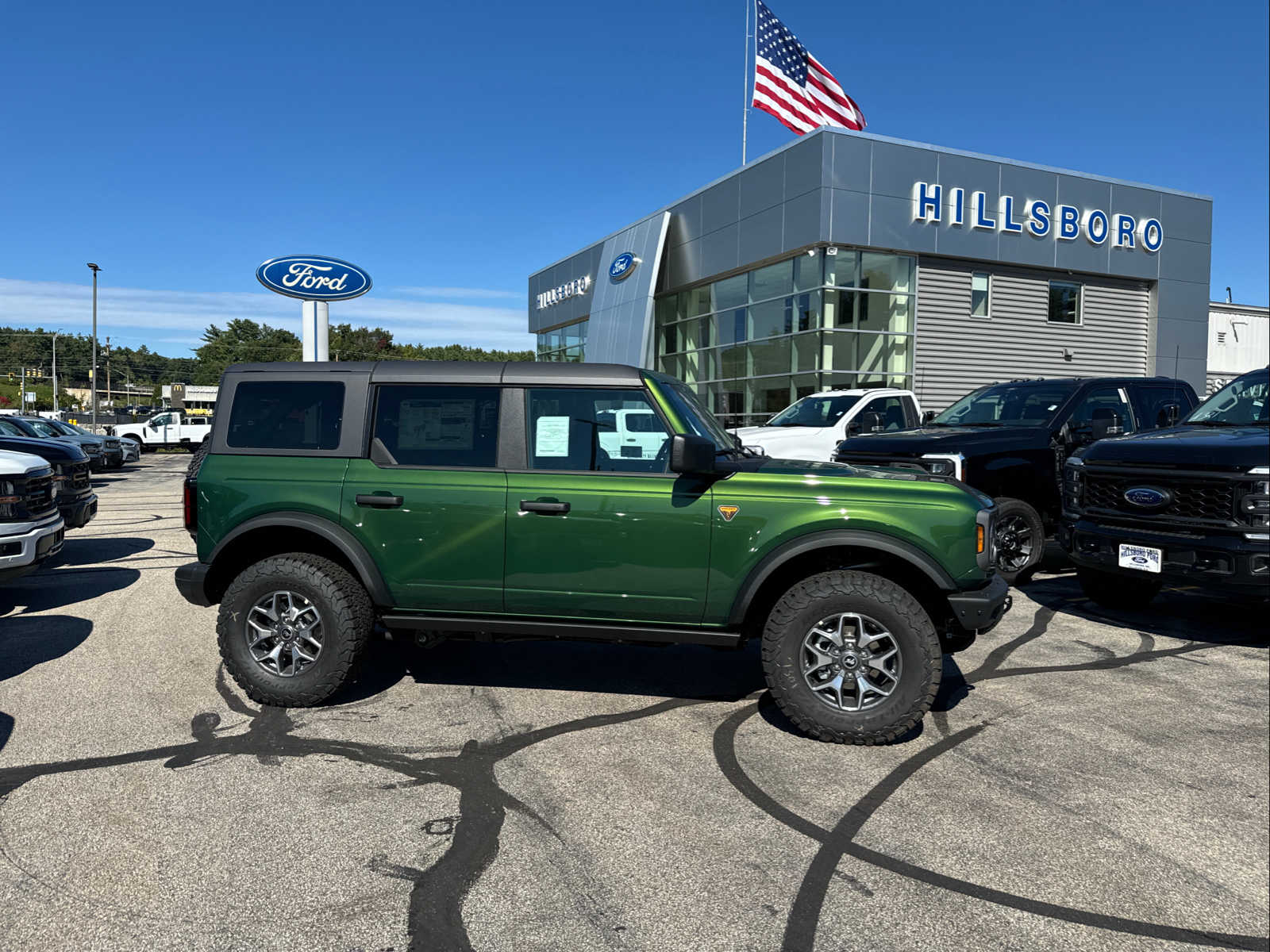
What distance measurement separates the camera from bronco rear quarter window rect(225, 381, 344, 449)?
4770 mm

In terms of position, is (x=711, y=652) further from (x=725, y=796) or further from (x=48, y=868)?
(x=48, y=868)

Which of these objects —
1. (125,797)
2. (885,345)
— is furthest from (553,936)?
(885,345)

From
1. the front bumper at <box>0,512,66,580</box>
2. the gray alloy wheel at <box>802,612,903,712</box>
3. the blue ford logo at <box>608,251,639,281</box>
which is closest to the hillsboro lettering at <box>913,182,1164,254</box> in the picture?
the blue ford logo at <box>608,251,639,281</box>

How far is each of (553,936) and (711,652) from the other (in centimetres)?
332

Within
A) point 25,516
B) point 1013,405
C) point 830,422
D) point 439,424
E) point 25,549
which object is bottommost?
point 25,549

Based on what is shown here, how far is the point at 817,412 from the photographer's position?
1220 centimetres

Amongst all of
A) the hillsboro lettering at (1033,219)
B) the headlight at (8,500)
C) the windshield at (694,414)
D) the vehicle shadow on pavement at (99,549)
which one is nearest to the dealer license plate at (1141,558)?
the windshield at (694,414)

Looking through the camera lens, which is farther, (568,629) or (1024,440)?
(1024,440)

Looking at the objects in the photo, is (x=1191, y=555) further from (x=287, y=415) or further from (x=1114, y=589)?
(x=287, y=415)

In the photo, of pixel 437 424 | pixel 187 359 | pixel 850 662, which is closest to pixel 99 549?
pixel 437 424

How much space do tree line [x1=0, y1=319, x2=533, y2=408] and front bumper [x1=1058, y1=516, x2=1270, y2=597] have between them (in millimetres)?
48543

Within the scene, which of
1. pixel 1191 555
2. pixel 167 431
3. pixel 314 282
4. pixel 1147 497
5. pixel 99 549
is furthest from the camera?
pixel 167 431

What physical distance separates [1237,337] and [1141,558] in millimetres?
31132

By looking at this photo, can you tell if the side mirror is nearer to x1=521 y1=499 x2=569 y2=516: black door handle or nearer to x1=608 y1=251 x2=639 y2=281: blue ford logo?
x1=521 y1=499 x2=569 y2=516: black door handle
